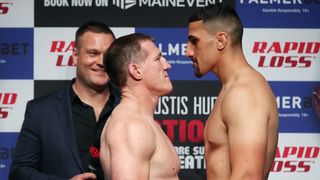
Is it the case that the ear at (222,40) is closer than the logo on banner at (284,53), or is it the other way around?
the ear at (222,40)

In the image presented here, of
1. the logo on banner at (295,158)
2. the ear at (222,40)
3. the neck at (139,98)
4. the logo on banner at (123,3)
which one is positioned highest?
the logo on banner at (123,3)

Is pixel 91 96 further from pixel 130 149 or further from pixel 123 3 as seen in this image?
pixel 130 149

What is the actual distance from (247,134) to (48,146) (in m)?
1.03

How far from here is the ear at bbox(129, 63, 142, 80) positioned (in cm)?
201

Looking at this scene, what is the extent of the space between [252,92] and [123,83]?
0.44 metres

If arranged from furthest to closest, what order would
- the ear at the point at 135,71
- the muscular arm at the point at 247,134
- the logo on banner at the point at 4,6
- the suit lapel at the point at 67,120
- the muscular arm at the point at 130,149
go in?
the logo on banner at the point at 4,6
the suit lapel at the point at 67,120
the ear at the point at 135,71
the muscular arm at the point at 247,134
the muscular arm at the point at 130,149

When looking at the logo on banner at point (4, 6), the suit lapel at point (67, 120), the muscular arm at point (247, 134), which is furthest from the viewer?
the logo on banner at point (4, 6)

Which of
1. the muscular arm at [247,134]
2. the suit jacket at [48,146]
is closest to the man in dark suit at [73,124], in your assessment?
the suit jacket at [48,146]

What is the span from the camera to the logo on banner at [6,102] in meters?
3.04

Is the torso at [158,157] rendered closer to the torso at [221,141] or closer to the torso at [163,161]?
the torso at [163,161]

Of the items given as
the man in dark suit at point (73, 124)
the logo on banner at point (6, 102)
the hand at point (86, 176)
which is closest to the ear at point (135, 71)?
the hand at point (86, 176)

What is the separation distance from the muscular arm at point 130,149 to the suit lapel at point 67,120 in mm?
720

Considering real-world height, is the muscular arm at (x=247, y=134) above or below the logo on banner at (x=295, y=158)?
above

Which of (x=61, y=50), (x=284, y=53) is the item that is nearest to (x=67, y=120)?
(x=61, y=50)
